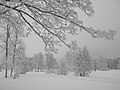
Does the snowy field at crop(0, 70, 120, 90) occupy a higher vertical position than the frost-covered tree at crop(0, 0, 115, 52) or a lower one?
lower

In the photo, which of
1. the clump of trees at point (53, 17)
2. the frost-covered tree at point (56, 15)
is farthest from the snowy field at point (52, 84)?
the frost-covered tree at point (56, 15)

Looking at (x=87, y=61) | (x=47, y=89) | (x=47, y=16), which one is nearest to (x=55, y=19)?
(x=47, y=16)

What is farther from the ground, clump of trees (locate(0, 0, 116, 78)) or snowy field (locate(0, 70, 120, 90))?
clump of trees (locate(0, 0, 116, 78))

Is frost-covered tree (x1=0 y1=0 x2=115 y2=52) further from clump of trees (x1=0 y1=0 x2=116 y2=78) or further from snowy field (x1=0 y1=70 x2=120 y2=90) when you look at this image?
snowy field (x1=0 y1=70 x2=120 y2=90)

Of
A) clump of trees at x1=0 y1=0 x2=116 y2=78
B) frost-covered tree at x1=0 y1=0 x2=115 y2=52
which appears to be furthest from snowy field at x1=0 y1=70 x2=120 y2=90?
frost-covered tree at x1=0 y1=0 x2=115 y2=52

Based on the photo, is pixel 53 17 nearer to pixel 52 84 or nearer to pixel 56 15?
pixel 56 15

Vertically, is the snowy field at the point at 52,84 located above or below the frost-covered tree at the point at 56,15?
below

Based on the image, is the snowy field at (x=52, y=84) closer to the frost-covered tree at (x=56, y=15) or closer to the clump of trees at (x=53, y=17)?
the clump of trees at (x=53, y=17)

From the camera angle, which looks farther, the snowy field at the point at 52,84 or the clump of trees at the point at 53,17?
the snowy field at the point at 52,84

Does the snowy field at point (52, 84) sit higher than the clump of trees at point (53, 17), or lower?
lower

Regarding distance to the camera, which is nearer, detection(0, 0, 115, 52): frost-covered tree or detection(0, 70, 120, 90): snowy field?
detection(0, 0, 115, 52): frost-covered tree

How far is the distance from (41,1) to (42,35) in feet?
4.27

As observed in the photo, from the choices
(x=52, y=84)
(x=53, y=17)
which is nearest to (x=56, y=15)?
(x=53, y=17)

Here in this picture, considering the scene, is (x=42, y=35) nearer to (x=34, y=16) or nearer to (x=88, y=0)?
(x=34, y=16)
